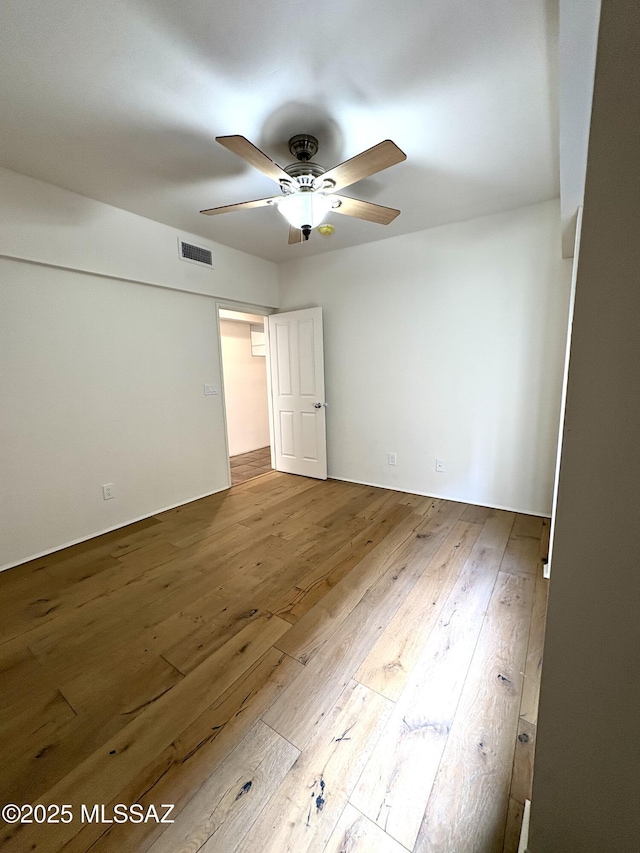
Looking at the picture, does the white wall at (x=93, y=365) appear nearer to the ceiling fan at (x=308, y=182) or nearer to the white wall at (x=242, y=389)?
the ceiling fan at (x=308, y=182)

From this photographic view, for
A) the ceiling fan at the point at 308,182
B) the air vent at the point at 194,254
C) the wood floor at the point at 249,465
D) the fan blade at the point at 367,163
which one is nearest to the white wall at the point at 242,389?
the wood floor at the point at 249,465

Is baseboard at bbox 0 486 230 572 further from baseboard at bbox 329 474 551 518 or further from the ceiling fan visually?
the ceiling fan

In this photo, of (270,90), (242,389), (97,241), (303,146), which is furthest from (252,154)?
(242,389)

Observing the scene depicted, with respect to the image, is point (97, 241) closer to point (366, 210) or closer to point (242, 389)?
point (366, 210)

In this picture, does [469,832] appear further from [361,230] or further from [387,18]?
[361,230]

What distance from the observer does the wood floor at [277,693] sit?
99 centimetres

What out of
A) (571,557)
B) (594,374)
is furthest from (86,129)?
(571,557)

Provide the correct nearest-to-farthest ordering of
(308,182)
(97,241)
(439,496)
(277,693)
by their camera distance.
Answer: (277,693)
(308,182)
(97,241)
(439,496)

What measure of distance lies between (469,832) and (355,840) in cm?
33

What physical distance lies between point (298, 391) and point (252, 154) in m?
2.71

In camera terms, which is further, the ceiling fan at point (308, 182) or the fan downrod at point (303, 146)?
the fan downrod at point (303, 146)

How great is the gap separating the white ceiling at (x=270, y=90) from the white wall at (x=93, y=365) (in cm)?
40

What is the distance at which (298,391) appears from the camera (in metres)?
4.09

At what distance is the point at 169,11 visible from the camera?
3.92 feet
